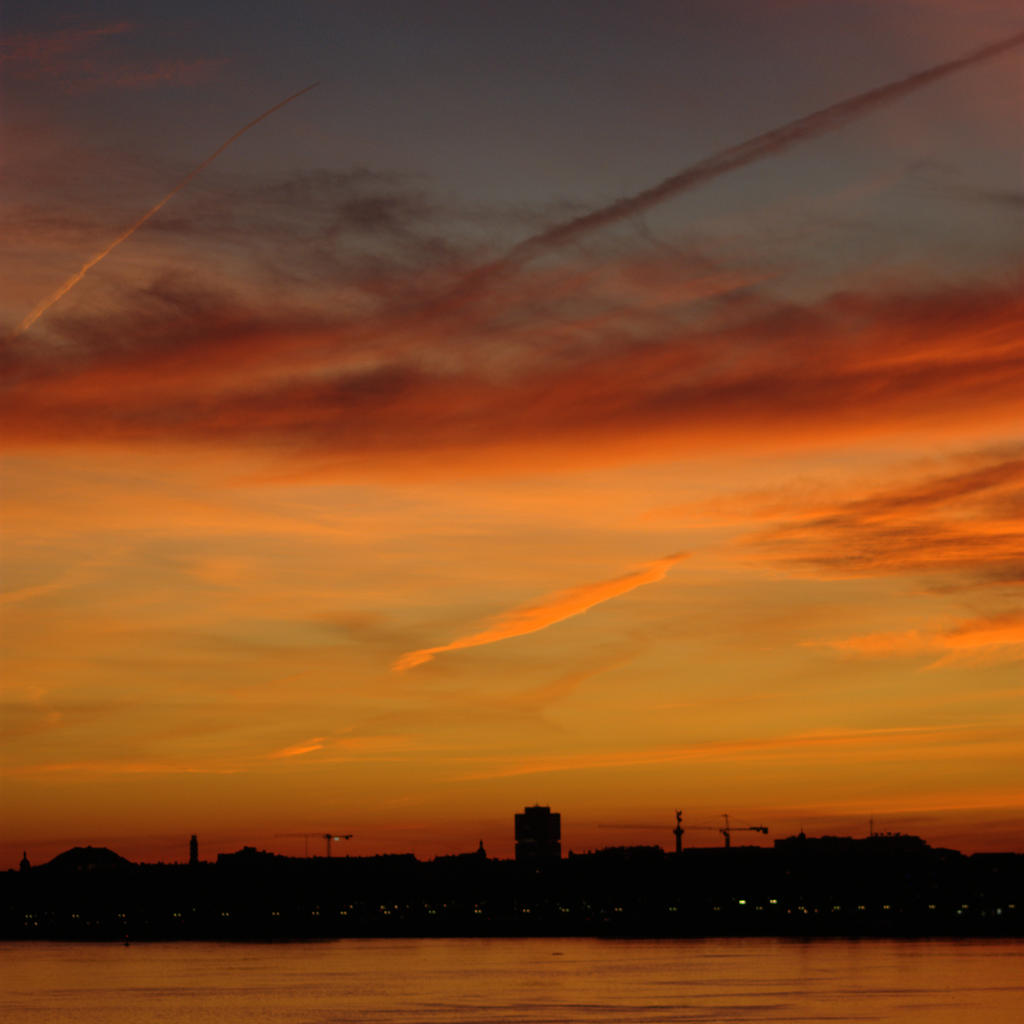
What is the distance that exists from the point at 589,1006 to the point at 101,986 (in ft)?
215

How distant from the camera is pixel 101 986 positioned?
175 meters

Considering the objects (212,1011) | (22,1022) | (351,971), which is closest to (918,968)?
(351,971)

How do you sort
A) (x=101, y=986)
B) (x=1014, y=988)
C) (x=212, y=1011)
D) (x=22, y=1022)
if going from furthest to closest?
1. (x=101, y=986)
2. (x=1014, y=988)
3. (x=212, y=1011)
4. (x=22, y=1022)

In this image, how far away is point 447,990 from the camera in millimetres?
156250

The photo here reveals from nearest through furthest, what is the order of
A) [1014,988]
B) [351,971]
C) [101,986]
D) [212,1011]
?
1. [212,1011]
2. [1014,988]
3. [101,986]
4. [351,971]

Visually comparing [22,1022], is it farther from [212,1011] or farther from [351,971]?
[351,971]

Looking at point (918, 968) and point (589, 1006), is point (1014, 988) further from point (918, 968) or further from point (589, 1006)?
point (589, 1006)

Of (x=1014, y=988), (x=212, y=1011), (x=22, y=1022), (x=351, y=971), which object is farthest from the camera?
(x=351, y=971)

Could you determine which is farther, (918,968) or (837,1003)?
(918,968)

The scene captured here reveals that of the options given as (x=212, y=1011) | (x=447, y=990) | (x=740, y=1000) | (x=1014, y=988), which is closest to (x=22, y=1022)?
(x=212, y=1011)

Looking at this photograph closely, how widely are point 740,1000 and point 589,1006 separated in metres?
13.3

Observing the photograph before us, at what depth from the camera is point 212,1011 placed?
14112 centimetres

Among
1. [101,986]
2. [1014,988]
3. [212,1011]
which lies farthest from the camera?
[101,986]

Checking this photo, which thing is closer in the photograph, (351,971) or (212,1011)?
(212,1011)
